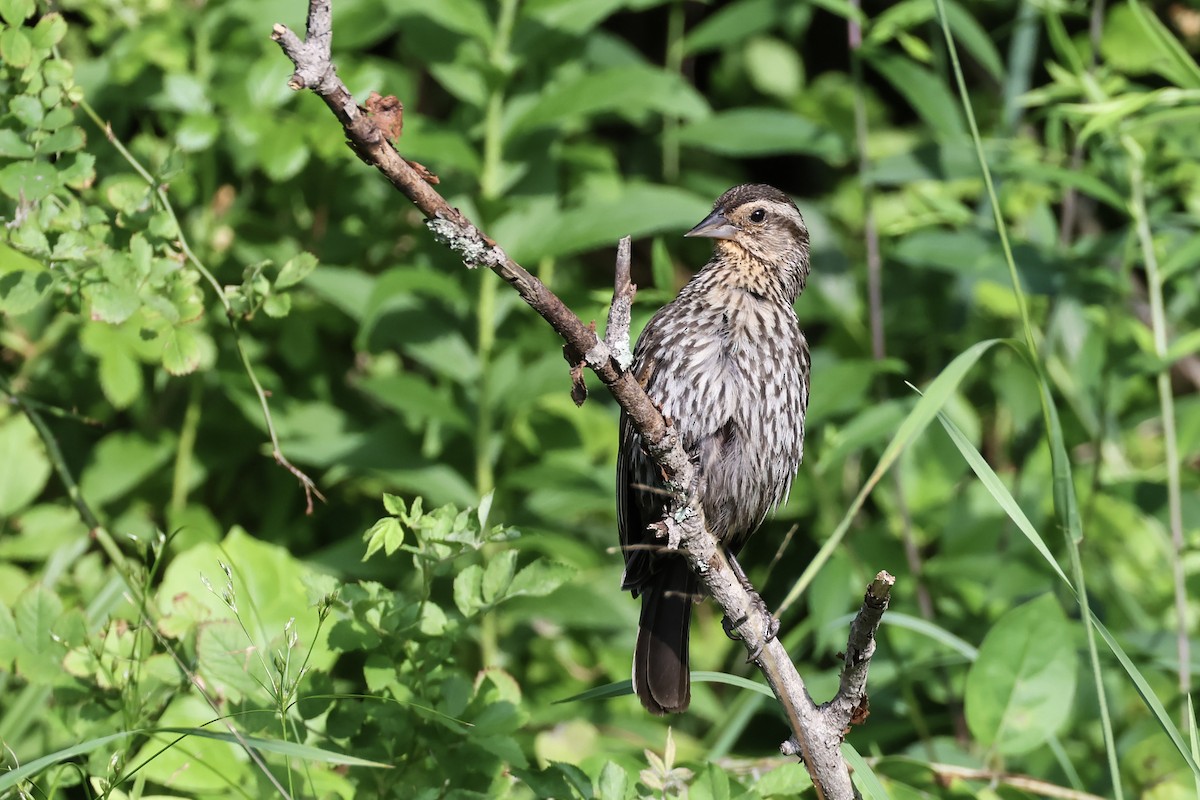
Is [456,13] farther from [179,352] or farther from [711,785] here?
[711,785]

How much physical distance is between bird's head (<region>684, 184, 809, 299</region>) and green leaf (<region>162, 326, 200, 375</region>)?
4.06 ft

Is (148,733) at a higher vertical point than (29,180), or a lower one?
lower

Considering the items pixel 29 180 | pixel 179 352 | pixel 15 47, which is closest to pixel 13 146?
pixel 29 180

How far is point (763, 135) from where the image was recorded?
4.08 metres

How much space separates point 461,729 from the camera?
2.22 m

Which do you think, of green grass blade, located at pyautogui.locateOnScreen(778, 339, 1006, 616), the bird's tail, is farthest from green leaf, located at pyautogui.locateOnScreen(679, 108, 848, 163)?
green grass blade, located at pyautogui.locateOnScreen(778, 339, 1006, 616)

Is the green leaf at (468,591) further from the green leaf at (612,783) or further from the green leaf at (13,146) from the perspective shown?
the green leaf at (13,146)

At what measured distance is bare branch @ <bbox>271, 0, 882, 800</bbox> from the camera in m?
1.59

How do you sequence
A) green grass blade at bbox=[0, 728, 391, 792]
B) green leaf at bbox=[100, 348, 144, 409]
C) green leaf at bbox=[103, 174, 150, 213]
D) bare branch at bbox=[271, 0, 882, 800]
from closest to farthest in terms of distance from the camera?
bare branch at bbox=[271, 0, 882, 800], green grass blade at bbox=[0, 728, 391, 792], green leaf at bbox=[103, 174, 150, 213], green leaf at bbox=[100, 348, 144, 409]

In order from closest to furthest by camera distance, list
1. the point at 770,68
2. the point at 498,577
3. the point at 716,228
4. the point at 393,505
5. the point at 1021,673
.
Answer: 1. the point at 393,505
2. the point at 498,577
3. the point at 1021,673
4. the point at 716,228
5. the point at 770,68

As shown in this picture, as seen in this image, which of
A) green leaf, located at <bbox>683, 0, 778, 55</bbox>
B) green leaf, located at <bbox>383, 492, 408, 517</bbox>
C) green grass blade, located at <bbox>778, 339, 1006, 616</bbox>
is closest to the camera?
green leaf, located at <bbox>383, 492, 408, 517</bbox>

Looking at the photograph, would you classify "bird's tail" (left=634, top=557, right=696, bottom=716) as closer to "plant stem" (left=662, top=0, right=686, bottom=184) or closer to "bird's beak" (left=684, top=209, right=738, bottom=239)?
"bird's beak" (left=684, top=209, right=738, bottom=239)

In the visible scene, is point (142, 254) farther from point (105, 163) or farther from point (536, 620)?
point (536, 620)

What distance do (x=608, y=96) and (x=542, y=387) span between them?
2.68ft
